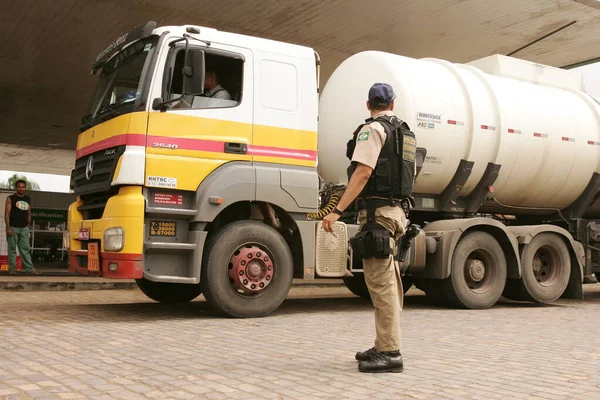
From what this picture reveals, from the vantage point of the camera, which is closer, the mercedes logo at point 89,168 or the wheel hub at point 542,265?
the mercedes logo at point 89,168

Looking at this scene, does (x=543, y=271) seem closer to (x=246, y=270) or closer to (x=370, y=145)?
(x=246, y=270)

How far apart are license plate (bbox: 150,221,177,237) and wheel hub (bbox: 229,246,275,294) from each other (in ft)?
2.39

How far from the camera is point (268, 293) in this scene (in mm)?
7594

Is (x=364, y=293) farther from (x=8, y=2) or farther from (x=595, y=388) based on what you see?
(x=8, y=2)

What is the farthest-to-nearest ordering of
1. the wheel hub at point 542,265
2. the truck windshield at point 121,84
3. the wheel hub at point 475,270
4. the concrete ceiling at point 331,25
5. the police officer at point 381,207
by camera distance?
1. the concrete ceiling at point 331,25
2. the wheel hub at point 542,265
3. the wheel hub at point 475,270
4. the truck windshield at point 121,84
5. the police officer at point 381,207

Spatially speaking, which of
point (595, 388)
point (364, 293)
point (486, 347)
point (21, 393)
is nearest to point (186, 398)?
point (21, 393)

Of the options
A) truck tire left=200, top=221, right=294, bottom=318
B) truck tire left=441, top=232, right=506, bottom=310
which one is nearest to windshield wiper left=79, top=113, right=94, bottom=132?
truck tire left=200, top=221, right=294, bottom=318

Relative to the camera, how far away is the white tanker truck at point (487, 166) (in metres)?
9.02

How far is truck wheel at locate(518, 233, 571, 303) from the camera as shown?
971 centimetres

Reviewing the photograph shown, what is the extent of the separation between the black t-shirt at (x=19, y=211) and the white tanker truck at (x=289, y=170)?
561 cm

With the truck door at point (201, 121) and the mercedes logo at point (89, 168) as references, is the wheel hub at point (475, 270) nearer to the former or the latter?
the truck door at point (201, 121)

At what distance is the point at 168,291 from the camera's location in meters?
9.04

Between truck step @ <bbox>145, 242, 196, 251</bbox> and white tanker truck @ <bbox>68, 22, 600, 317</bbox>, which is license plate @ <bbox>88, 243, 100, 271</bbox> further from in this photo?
truck step @ <bbox>145, 242, 196, 251</bbox>

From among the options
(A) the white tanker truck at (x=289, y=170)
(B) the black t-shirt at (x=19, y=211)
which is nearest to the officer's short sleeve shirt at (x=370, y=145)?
(A) the white tanker truck at (x=289, y=170)
